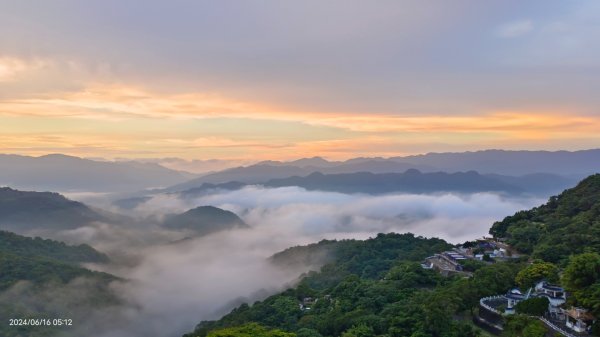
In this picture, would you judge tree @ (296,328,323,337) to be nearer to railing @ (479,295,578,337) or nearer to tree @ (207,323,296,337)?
tree @ (207,323,296,337)

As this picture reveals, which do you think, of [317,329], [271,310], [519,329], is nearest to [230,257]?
[271,310]

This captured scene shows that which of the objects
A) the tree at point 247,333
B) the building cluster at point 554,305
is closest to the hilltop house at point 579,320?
the building cluster at point 554,305

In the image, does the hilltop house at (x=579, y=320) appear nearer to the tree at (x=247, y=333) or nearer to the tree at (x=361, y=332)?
the tree at (x=361, y=332)

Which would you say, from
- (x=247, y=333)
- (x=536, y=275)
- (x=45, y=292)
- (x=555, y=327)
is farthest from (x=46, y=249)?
(x=555, y=327)

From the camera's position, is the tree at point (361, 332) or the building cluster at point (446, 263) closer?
the tree at point (361, 332)

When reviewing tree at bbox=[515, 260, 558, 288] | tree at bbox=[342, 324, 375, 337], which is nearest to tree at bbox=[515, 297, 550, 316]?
tree at bbox=[515, 260, 558, 288]

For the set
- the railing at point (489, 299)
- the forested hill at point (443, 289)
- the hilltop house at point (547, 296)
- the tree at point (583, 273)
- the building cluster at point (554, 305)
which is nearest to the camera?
the building cluster at point (554, 305)
